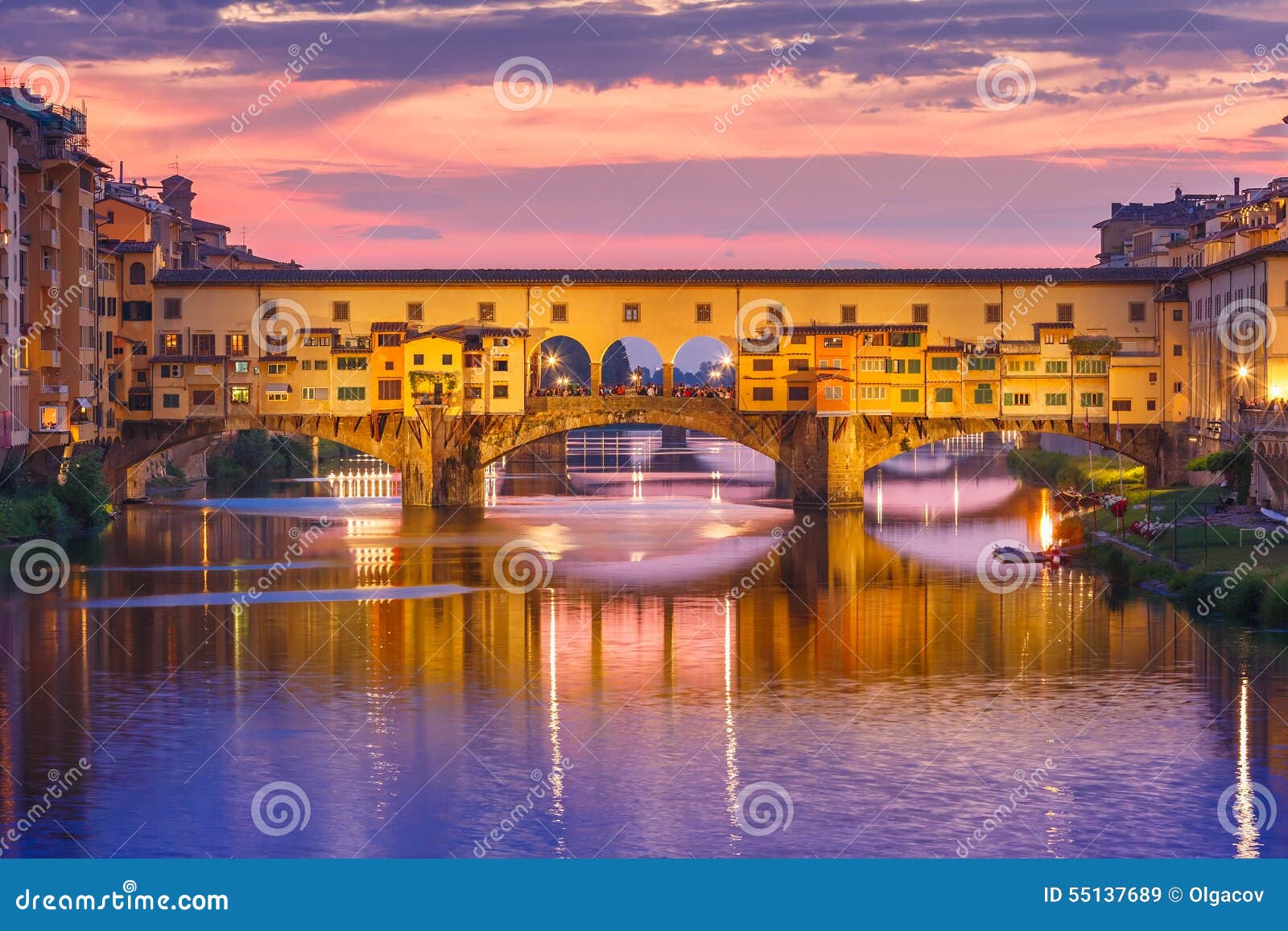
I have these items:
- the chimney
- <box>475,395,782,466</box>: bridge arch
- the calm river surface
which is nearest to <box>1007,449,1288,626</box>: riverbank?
the calm river surface

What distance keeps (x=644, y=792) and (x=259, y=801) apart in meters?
4.73

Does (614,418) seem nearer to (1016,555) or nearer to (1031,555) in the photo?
(1016,555)

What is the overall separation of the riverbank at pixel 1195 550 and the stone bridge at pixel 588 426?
353 inches

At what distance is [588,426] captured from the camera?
6481 centimetres

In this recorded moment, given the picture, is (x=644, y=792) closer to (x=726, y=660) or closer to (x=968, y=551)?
(x=726, y=660)

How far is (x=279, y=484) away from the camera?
266ft

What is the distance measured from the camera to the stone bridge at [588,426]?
65125 mm

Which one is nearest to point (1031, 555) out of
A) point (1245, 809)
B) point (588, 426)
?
point (588, 426)

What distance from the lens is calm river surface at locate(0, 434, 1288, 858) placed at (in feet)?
67.2

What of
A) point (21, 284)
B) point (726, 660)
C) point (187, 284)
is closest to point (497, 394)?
point (187, 284)

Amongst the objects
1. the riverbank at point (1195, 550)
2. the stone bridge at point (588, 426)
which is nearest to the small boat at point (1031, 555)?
the riverbank at point (1195, 550)

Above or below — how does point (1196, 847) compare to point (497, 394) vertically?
below

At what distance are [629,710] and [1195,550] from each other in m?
19.0

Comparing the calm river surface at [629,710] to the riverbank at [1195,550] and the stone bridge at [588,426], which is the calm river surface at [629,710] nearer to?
the riverbank at [1195,550]
